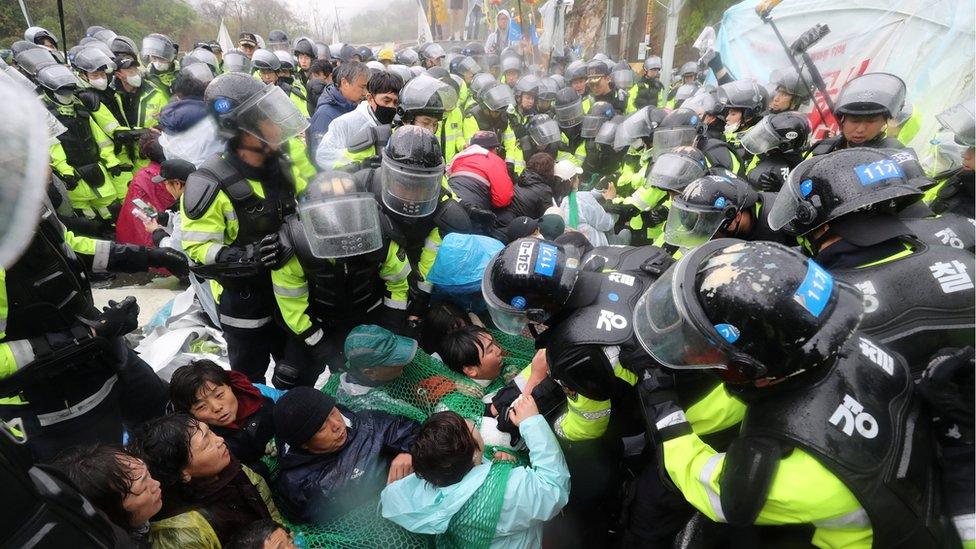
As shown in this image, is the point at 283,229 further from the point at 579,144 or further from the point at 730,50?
the point at 730,50

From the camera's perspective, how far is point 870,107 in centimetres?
316

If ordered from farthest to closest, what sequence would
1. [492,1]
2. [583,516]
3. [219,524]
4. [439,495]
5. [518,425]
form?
[492,1]
[583,516]
[518,425]
[439,495]
[219,524]

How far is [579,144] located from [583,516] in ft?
19.0

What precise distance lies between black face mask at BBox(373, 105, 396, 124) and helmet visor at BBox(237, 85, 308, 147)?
1.61 m

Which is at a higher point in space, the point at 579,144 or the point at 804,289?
the point at 804,289

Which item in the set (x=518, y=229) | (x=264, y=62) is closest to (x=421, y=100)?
(x=518, y=229)

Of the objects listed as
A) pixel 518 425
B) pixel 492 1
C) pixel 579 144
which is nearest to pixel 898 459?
pixel 518 425

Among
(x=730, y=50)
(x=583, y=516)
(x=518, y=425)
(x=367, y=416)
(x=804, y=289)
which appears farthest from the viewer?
(x=730, y=50)

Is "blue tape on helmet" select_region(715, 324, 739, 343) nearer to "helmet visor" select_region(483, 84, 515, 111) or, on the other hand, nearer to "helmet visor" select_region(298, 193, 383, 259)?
"helmet visor" select_region(298, 193, 383, 259)

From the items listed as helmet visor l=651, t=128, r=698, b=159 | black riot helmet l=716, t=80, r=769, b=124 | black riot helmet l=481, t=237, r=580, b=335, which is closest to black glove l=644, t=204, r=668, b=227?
helmet visor l=651, t=128, r=698, b=159

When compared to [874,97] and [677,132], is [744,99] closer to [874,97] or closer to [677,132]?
[677,132]

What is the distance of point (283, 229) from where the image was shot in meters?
2.67

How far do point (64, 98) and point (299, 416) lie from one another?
6.13 meters

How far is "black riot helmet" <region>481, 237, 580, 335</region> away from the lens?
1846mm
